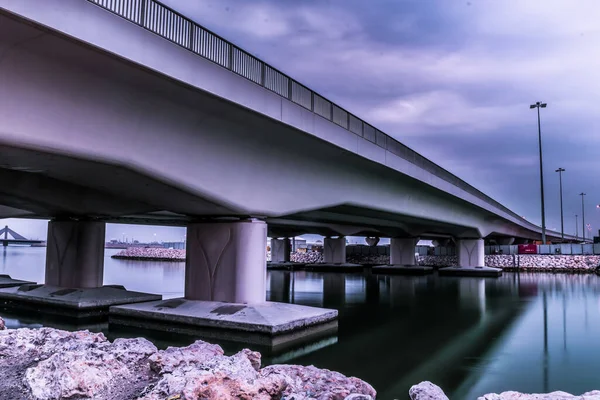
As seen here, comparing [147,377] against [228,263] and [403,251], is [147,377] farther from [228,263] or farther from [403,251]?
[403,251]

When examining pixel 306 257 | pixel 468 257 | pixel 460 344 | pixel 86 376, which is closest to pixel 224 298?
pixel 460 344

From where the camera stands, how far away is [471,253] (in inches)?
2282

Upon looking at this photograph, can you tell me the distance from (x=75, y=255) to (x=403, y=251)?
44840 millimetres

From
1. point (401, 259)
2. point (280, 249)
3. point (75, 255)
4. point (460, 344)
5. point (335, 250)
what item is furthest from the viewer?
point (280, 249)

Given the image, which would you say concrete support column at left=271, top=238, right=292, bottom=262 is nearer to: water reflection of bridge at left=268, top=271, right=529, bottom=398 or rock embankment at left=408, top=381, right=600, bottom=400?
water reflection of bridge at left=268, top=271, right=529, bottom=398

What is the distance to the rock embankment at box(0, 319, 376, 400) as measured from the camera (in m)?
6.50

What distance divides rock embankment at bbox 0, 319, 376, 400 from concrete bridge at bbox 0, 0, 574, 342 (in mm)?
5090

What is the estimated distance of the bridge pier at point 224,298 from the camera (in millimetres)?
16219

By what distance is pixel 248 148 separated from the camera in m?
17.7

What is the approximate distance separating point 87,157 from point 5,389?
6.23m

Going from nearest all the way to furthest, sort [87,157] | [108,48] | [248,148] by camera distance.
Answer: [108,48] < [87,157] < [248,148]

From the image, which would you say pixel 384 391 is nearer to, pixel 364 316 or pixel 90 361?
pixel 90 361

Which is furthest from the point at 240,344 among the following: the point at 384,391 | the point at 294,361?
the point at 384,391

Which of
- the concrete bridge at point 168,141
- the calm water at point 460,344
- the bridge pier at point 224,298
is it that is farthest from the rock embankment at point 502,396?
the concrete bridge at point 168,141
